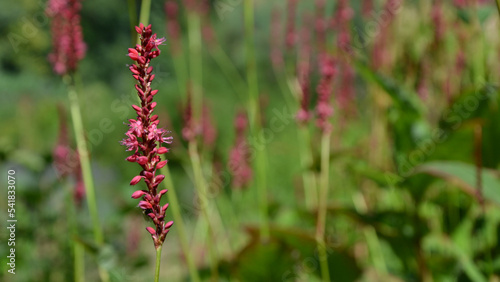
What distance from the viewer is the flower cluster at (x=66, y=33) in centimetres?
72

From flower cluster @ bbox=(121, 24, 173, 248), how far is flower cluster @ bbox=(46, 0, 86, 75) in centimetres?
43

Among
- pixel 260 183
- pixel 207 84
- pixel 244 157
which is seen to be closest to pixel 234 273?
pixel 260 183

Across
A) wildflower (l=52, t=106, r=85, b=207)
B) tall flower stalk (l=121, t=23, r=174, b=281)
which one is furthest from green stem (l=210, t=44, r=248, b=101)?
tall flower stalk (l=121, t=23, r=174, b=281)

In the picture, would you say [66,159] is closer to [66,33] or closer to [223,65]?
[66,33]

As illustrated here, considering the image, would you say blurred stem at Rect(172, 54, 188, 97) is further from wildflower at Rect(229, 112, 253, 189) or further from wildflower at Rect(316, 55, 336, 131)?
wildflower at Rect(316, 55, 336, 131)

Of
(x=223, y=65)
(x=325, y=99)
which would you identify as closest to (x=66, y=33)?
(x=325, y=99)

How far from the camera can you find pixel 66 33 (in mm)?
765

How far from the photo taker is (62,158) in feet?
3.88

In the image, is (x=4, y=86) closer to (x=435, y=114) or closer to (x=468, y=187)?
(x=435, y=114)

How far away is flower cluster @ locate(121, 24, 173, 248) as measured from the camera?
13.0 inches

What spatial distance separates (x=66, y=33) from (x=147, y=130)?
51 cm

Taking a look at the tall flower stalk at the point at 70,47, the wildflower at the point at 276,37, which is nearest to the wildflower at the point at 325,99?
the tall flower stalk at the point at 70,47

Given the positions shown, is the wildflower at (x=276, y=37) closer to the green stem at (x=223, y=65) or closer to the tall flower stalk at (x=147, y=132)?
the green stem at (x=223, y=65)

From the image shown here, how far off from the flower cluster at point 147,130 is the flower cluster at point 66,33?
0.43 metres
